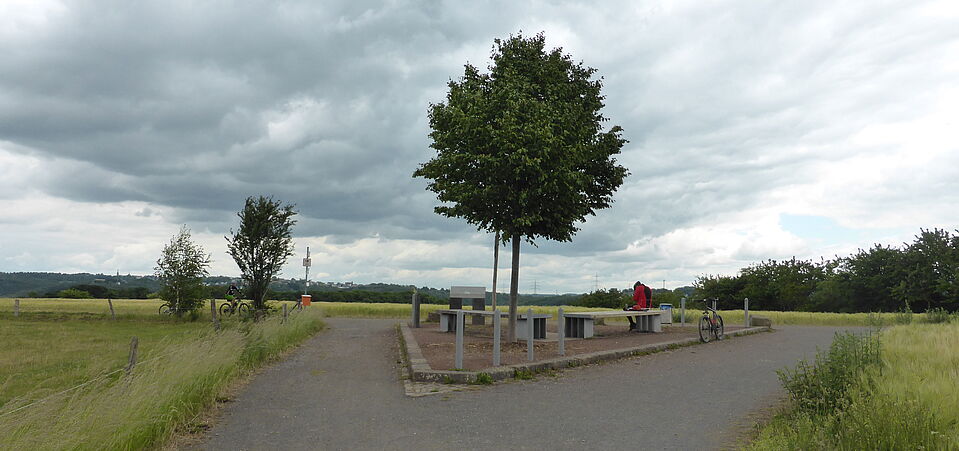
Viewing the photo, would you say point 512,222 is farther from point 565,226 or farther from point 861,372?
point 861,372

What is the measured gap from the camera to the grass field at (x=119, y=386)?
491cm

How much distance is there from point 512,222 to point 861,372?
8.09 m

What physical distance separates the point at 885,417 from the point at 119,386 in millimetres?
6683

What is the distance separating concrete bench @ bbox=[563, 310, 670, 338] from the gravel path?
16.8 feet

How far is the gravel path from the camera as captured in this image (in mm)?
5980

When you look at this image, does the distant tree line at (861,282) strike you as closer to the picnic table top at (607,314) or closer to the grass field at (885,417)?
the picnic table top at (607,314)

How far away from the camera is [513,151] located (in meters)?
12.7

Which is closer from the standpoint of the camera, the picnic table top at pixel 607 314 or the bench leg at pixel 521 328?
the bench leg at pixel 521 328

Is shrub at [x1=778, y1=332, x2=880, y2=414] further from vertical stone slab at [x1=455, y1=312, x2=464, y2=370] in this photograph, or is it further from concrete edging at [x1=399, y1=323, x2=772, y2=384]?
vertical stone slab at [x1=455, y1=312, x2=464, y2=370]

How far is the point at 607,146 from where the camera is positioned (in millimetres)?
18703

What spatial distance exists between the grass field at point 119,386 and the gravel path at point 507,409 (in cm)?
46

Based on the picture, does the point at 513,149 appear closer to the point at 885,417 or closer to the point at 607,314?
the point at 607,314

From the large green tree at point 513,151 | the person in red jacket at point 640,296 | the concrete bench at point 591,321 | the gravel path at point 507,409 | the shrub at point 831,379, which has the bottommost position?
the gravel path at point 507,409

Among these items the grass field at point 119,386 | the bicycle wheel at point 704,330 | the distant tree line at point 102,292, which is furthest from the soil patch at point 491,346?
the distant tree line at point 102,292
